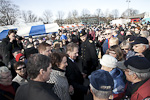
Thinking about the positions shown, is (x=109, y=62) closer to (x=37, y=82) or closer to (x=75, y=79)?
(x=75, y=79)

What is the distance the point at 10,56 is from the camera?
12.5ft

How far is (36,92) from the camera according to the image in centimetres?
122

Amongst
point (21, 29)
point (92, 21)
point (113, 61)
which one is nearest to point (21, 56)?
point (113, 61)

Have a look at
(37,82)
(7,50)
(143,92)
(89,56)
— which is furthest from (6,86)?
(89,56)

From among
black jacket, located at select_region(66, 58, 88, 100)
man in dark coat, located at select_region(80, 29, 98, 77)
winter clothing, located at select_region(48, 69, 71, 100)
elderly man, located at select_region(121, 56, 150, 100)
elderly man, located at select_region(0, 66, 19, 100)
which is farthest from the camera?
man in dark coat, located at select_region(80, 29, 98, 77)

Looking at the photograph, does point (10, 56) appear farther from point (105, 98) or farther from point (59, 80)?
point (105, 98)

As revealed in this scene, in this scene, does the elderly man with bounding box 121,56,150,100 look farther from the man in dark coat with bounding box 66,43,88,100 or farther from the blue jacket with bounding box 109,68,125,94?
the man in dark coat with bounding box 66,43,88,100

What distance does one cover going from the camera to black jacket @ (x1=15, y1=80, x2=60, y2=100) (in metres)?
1.20

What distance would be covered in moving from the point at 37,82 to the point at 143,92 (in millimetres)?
1289

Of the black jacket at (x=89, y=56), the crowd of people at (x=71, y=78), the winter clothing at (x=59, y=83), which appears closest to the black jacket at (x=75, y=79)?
the crowd of people at (x=71, y=78)

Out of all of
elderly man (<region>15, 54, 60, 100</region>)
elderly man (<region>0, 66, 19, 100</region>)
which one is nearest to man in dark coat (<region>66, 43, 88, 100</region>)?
elderly man (<region>15, 54, 60, 100</region>)

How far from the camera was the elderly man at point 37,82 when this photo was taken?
4.00 ft

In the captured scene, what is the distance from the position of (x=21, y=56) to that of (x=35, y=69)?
7.20 ft

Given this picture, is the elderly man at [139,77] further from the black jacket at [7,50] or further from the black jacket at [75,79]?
the black jacket at [7,50]
